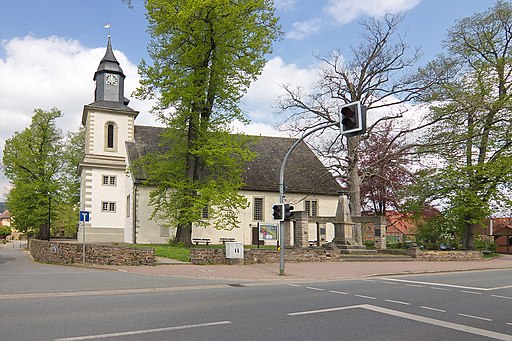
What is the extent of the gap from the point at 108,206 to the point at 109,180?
2311 millimetres

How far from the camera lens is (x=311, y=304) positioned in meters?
11.2

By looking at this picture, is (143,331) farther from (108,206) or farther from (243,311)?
(108,206)

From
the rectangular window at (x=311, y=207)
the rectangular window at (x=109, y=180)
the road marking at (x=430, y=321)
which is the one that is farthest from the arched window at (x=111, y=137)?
the road marking at (x=430, y=321)

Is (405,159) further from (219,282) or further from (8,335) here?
(8,335)

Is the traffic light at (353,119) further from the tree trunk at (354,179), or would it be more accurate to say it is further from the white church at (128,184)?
the white church at (128,184)

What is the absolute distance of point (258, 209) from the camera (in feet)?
136

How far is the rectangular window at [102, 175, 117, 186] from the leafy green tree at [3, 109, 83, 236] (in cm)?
870

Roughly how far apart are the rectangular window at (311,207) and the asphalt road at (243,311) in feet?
89.7

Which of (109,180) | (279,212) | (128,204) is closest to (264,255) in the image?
(279,212)

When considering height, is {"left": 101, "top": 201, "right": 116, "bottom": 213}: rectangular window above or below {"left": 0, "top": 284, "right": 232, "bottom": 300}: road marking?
above

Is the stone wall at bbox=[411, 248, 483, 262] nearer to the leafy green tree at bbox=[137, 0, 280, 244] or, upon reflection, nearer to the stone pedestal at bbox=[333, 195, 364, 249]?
the stone pedestal at bbox=[333, 195, 364, 249]

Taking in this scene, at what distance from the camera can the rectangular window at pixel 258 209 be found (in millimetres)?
41328

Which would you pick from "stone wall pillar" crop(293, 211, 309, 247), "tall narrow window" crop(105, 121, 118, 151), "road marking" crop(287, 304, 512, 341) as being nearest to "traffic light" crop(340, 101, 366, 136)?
"road marking" crop(287, 304, 512, 341)

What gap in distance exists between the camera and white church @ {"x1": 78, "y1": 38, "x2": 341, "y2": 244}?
1522 inches
